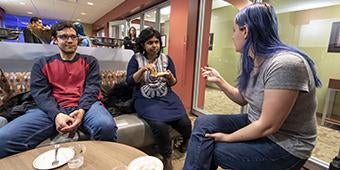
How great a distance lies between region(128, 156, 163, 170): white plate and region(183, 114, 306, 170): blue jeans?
182mm

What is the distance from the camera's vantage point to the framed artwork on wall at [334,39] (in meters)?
2.10

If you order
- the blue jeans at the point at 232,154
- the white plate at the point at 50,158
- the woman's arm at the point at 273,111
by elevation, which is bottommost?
the white plate at the point at 50,158

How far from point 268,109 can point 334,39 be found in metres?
1.88

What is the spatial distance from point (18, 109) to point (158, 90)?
1110 millimetres

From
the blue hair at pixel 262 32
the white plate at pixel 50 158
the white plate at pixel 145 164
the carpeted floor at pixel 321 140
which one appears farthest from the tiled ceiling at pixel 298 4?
the white plate at pixel 50 158

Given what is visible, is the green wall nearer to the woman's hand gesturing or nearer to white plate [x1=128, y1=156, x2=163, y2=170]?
the woman's hand gesturing

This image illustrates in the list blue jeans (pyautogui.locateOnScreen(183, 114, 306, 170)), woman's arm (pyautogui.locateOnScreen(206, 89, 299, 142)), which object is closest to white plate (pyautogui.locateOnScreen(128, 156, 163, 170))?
blue jeans (pyautogui.locateOnScreen(183, 114, 306, 170))

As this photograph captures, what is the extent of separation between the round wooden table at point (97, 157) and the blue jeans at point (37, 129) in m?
0.27

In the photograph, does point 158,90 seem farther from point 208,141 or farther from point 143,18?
point 143,18

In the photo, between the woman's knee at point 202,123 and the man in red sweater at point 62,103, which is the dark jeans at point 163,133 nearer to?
the man in red sweater at point 62,103

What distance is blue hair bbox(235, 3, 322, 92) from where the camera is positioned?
951mm

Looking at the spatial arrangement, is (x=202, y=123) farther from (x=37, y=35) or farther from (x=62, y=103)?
(x=37, y=35)

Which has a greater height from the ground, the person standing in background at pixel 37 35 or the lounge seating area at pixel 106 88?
the person standing in background at pixel 37 35

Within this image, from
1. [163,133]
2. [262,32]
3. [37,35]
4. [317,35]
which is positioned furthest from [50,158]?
[317,35]
